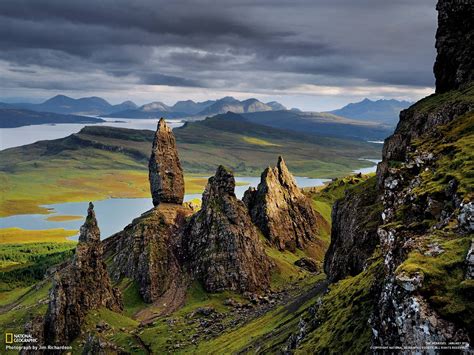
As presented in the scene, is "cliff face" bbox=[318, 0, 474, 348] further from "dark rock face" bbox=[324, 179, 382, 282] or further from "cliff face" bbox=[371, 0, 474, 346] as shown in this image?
"dark rock face" bbox=[324, 179, 382, 282]

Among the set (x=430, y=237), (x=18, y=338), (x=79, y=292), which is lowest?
(x=18, y=338)

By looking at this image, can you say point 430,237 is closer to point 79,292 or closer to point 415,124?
point 415,124

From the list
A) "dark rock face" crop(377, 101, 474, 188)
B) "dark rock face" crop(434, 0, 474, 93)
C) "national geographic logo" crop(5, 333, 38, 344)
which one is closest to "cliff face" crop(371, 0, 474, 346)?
"dark rock face" crop(377, 101, 474, 188)

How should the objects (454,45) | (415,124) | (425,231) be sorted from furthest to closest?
(454,45)
(415,124)
(425,231)

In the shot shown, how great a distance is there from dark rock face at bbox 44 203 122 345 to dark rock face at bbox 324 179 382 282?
242 ft

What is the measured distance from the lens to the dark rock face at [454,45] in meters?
123

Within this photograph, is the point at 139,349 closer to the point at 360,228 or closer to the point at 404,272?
the point at 360,228

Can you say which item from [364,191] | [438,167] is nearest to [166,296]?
[364,191]

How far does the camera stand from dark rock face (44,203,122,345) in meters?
140

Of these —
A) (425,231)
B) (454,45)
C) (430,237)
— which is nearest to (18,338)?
(425,231)

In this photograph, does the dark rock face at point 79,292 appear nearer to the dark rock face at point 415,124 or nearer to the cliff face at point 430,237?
the dark rock face at point 415,124

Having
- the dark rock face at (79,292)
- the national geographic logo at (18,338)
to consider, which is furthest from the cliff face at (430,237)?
the dark rock face at (79,292)

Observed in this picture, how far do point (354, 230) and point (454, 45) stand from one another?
5816cm

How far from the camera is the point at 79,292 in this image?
150 m
